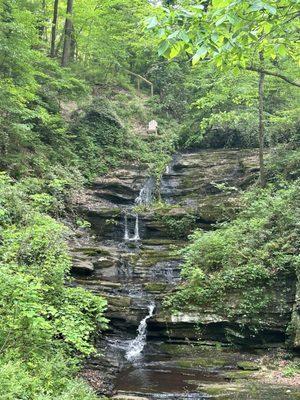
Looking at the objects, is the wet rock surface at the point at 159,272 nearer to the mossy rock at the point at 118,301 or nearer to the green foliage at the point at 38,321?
the mossy rock at the point at 118,301

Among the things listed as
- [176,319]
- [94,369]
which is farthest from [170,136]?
[94,369]

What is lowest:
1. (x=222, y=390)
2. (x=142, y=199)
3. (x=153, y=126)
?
(x=222, y=390)

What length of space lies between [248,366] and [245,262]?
3167 millimetres

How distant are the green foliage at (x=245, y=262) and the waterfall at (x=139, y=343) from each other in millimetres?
797

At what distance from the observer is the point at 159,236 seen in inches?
640

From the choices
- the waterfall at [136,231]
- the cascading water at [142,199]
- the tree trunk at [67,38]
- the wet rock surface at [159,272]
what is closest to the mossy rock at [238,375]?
the wet rock surface at [159,272]

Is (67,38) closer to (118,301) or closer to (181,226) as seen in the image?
(181,226)

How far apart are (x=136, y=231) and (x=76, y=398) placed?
11.4 meters

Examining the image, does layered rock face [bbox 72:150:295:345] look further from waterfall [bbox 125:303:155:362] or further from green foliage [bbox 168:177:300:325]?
green foliage [bbox 168:177:300:325]

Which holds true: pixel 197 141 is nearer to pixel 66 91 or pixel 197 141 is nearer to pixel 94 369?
pixel 66 91

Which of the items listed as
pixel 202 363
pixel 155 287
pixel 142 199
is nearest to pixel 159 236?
pixel 142 199

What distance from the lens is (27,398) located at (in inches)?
182

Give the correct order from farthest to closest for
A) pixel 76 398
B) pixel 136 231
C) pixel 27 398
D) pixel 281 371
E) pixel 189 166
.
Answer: pixel 189 166 < pixel 136 231 < pixel 281 371 < pixel 76 398 < pixel 27 398

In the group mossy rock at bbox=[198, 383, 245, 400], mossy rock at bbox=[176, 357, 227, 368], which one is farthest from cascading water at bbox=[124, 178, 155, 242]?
mossy rock at bbox=[198, 383, 245, 400]
